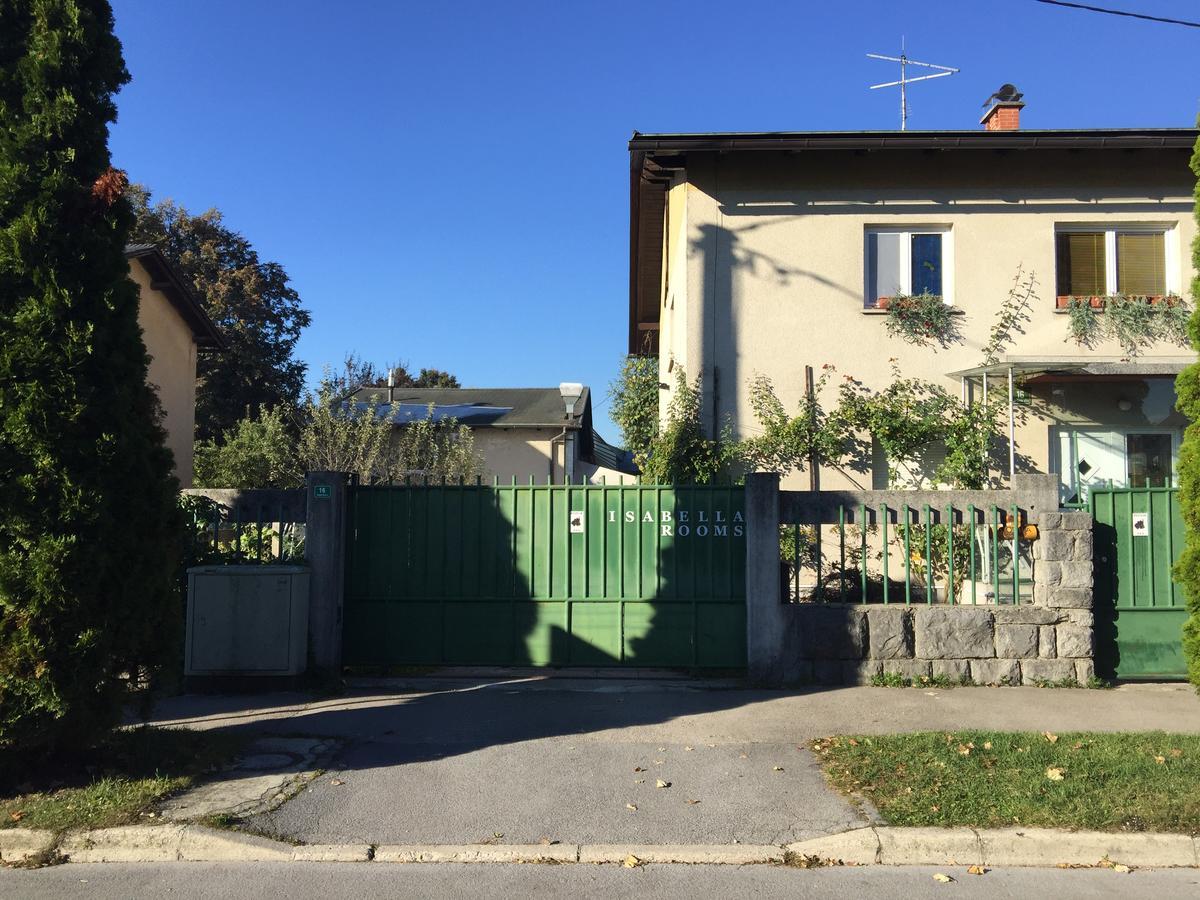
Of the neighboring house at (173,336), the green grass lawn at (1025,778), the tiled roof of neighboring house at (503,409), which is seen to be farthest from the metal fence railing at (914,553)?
the neighboring house at (173,336)

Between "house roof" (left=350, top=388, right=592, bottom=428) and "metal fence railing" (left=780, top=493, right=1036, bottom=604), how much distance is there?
1332 cm

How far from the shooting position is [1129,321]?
1280 centimetres

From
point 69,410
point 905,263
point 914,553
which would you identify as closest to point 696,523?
point 914,553

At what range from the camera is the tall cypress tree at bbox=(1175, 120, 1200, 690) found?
21.0ft

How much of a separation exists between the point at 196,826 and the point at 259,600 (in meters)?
3.55

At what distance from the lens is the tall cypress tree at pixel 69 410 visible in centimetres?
577

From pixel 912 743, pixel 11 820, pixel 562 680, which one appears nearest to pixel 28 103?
pixel 11 820

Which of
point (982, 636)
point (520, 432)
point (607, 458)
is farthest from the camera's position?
point (607, 458)

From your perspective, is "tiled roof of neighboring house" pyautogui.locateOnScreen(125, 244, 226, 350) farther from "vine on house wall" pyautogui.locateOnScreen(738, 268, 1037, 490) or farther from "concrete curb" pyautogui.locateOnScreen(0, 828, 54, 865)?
"concrete curb" pyautogui.locateOnScreen(0, 828, 54, 865)

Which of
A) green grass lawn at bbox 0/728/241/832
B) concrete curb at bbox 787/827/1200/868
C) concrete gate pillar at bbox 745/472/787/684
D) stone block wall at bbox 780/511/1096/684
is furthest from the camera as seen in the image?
concrete gate pillar at bbox 745/472/787/684

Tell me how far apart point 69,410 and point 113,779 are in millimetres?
2225

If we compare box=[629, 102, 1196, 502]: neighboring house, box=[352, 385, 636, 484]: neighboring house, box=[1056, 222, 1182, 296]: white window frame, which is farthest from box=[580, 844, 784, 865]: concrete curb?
box=[352, 385, 636, 484]: neighboring house

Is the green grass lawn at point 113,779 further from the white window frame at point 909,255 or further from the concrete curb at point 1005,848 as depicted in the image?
the white window frame at point 909,255

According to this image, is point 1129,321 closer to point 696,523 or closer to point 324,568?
point 696,523
